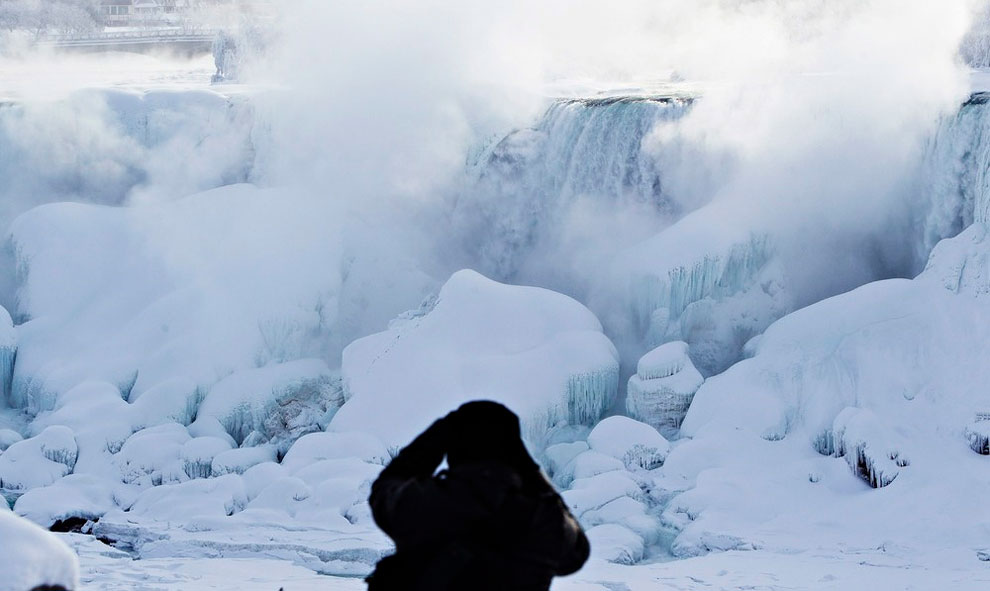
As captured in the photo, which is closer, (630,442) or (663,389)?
(630,442)

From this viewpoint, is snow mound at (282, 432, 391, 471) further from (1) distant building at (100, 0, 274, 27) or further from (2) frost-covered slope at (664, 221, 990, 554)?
(1) distant building at (100, 0, 274, 27)

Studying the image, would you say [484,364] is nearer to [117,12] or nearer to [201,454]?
[201,454]

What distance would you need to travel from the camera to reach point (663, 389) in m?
9.77

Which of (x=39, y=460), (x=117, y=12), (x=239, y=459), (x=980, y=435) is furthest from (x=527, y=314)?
(x=117, y=12)

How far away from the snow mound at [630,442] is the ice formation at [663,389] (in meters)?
0.46

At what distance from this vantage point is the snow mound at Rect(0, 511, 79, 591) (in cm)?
267

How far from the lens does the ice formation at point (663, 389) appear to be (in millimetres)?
9750

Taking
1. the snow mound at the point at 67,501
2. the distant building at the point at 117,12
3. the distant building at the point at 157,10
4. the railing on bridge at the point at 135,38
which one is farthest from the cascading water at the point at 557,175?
the distant building at the point at 117,12

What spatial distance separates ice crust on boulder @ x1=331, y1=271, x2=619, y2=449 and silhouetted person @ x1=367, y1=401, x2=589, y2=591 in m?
7.07

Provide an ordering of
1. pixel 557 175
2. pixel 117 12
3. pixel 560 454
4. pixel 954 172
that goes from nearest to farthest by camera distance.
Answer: pixel 560 454, pixel 954 172, pixel 557 175, pixel 117 12

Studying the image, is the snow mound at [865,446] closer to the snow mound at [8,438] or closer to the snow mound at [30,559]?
the snow mound at [30,559]

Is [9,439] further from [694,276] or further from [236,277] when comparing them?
[694,276]

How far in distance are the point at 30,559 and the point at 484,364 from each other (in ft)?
24.8

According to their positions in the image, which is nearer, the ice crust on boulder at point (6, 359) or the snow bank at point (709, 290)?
the snow bank at point (709, 290)
